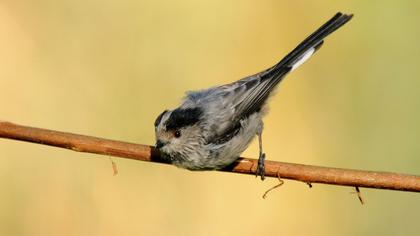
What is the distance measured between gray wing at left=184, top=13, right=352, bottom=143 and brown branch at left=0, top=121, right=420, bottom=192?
93 centimetres

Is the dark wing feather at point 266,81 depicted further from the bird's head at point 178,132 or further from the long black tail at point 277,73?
the bird's head at point 178,132

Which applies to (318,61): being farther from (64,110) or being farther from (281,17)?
(64,110)

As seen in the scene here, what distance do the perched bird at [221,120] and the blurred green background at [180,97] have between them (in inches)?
11.4

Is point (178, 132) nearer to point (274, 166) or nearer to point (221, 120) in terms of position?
point (221, 120)

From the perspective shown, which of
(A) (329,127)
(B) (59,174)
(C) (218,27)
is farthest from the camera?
(C) (218,27)

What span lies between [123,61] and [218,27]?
0.90 meters

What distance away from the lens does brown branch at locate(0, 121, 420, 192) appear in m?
3.78

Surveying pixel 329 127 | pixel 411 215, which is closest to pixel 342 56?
pixel 329 127

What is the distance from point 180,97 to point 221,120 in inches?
35.8

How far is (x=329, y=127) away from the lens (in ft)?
20.5

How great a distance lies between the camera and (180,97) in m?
6.05

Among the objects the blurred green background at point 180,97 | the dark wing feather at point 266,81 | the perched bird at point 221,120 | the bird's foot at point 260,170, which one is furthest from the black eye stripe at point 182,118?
the blurred green background at point 180,97

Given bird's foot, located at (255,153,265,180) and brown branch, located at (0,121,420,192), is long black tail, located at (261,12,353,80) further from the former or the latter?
brown branch, located at (0,121,420,192)

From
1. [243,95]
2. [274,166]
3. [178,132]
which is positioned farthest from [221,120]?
[274,166]
